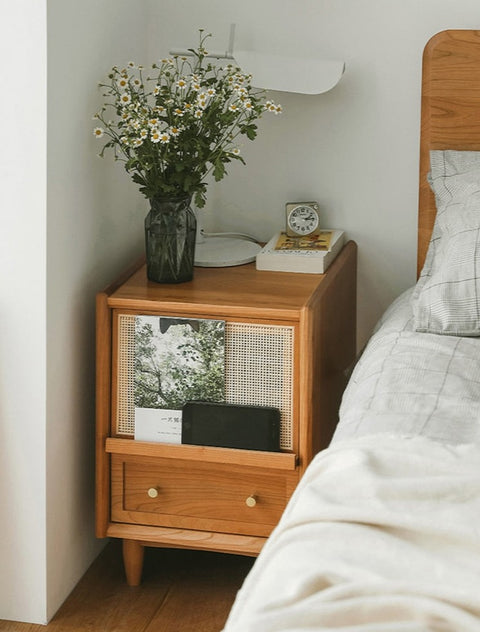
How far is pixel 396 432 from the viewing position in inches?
56.8

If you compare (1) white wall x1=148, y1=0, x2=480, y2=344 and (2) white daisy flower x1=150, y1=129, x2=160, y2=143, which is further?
(1) white wall x1=148, y1=0, x2=480, y2=344

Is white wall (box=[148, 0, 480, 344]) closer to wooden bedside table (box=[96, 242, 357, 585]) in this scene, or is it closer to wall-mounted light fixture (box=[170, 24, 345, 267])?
wall-mounted light fixture (box=[170, 24, 345, 267])

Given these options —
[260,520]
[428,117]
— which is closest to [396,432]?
[260,520]

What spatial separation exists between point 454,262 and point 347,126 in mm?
620

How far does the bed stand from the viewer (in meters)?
0.99

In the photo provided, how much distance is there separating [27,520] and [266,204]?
98cm

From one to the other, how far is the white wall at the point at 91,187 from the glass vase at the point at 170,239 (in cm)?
13

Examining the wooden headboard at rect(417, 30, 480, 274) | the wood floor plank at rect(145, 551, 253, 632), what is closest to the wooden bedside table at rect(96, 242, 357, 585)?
the wood floor plank at rect(145, 551, 253, 632)

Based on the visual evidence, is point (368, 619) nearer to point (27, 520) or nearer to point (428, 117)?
point (27, 520)

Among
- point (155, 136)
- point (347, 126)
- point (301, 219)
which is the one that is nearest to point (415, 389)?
point (155, 136)

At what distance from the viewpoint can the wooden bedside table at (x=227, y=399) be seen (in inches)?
→ 79.8

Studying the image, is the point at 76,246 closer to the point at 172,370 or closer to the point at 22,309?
the point at 22,309

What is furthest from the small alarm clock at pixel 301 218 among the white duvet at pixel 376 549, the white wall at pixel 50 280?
the white duvet at pixel 376 549

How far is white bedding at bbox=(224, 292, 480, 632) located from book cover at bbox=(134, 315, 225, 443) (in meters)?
0.50
